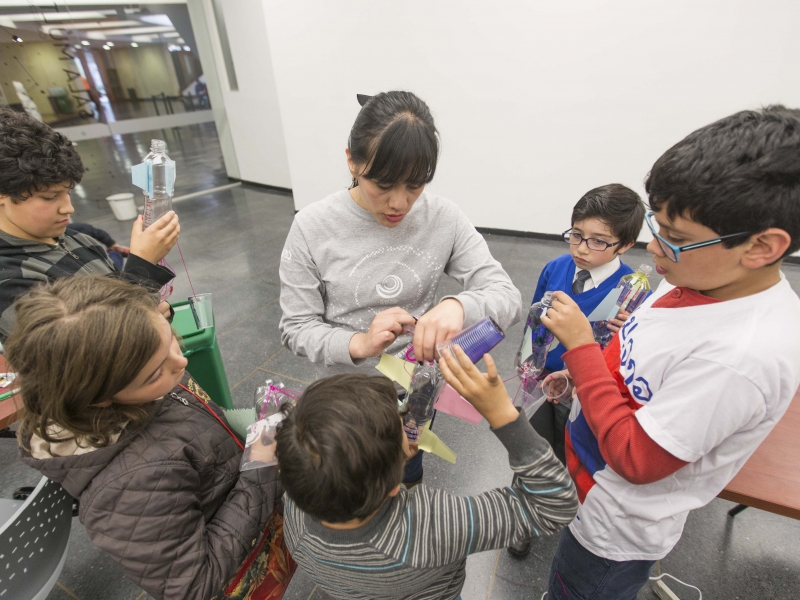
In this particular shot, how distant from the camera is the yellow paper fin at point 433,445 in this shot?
91 centimetres

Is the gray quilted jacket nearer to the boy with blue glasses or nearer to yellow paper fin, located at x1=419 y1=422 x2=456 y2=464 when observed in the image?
yellow paper fin, located at x1=419 y1=422 x2=456 y2=464

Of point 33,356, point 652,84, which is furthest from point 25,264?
point 652,84

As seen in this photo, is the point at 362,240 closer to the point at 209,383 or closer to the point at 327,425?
the point at 327,425

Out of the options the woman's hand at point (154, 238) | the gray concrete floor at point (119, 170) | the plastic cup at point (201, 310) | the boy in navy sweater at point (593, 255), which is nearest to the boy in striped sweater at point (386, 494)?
the boy in navy sweater at point (593, 255)

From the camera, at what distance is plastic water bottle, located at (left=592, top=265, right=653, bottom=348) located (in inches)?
52.9

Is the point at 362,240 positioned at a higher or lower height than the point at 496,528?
higher

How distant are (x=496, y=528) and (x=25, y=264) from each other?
150cm

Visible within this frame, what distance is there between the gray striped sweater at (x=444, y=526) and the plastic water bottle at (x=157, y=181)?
107 cm

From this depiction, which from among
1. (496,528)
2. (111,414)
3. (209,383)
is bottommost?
(209,383)

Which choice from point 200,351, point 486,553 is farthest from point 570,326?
point 200,351

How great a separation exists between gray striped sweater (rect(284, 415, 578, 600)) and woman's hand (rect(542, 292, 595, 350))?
23 cm

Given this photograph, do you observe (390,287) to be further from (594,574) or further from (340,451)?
(594,574)

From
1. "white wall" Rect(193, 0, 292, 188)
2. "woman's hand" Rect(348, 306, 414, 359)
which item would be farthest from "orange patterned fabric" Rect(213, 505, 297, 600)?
"white wall" Rect(193, 0, 292, 188)

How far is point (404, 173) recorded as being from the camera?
0.86m
